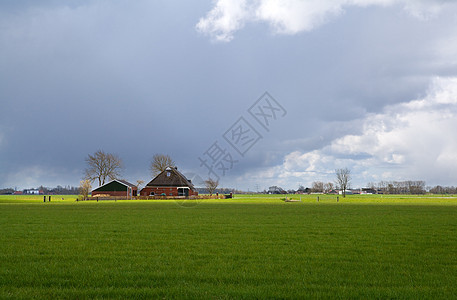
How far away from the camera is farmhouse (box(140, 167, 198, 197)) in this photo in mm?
99375

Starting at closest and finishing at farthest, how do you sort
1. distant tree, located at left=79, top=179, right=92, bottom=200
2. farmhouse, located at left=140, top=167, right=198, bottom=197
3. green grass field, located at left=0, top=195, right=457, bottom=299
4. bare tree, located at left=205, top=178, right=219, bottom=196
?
green grass field, located at left=0, top=195, right=457, bottom=299 < distant tree, located at left=79, top=179, right=92, bottom=200 < farmhouse, located at left=140, top=167, right=198, bottom=197 < bare tree, located at left=205, top=178, right=219, bottom=196

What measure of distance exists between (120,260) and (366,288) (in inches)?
287

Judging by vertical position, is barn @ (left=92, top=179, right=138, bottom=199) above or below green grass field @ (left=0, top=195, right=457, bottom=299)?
above

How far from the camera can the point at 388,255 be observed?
40.2 ft

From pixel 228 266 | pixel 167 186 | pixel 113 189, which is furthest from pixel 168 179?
pixel 228 266

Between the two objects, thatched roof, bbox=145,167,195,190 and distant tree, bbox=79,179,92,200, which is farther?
thatched roof, bbox=145,167,195,190

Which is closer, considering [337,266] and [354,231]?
[337,266]

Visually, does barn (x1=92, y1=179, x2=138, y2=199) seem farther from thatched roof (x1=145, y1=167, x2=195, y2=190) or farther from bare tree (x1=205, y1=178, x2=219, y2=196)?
bare tree (x1=205, y1=178, x2=219, y2=196)

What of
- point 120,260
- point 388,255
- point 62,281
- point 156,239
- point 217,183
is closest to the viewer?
point 62,281

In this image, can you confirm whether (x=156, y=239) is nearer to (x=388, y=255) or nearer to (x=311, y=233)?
(x=311, y=233)

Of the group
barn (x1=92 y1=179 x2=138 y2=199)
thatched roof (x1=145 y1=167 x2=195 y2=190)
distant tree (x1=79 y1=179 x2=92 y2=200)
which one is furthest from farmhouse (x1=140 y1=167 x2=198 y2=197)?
distant tree (x1=79 y1=179 x2=92 y2=200)

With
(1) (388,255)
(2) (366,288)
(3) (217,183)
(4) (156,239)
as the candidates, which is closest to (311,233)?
(1) (388,255)

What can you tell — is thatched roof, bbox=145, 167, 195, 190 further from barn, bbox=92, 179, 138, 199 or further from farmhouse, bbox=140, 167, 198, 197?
barn, bbox=92, 179, 138, 199

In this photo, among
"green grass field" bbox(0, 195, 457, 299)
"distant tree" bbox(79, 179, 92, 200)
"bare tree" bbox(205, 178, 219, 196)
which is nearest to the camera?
"green grass field" bbox(0, 195, 457, 299)
